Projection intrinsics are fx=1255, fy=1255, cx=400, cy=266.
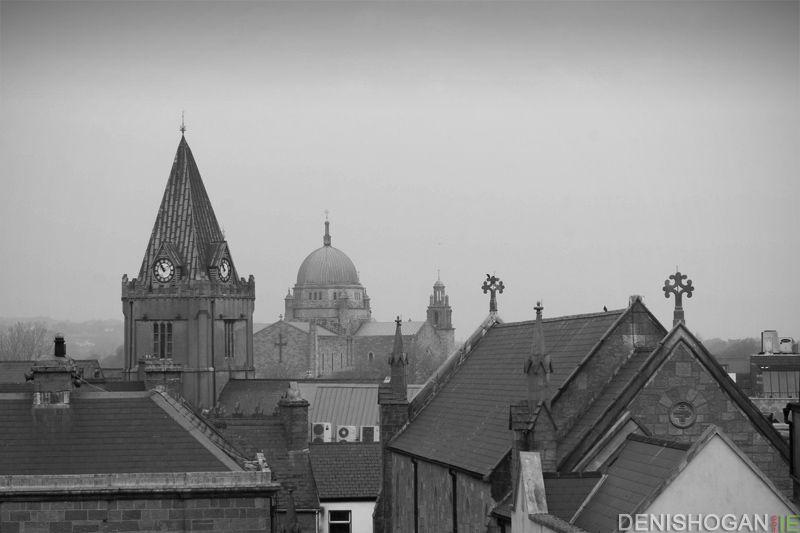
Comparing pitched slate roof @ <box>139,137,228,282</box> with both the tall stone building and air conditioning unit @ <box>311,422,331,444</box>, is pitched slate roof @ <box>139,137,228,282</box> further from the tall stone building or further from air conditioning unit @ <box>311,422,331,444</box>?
the tall stone building

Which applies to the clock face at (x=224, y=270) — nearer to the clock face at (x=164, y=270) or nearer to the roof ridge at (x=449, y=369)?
the clock face at (x=164, y=270)

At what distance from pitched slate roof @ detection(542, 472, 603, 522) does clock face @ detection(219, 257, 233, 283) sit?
6486 centimetres

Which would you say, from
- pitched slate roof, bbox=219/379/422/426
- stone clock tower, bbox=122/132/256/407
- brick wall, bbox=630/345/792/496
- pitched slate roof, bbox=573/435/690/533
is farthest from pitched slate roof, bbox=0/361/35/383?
pitched slate roof, bbox=573/435/690/533

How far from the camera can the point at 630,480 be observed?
21.7 meters

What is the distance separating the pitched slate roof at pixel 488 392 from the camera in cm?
2839

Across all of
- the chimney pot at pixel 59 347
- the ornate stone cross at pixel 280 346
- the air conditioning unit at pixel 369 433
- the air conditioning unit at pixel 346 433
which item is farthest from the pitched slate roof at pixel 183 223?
the ornate stone cross at pixel 280 346

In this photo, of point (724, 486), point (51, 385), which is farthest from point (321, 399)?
point (724, 486)

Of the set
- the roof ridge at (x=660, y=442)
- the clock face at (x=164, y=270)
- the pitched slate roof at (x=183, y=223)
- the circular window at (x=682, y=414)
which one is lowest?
the roof ridge at (x=660, y=442)

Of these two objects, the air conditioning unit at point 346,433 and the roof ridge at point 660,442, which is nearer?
the roof ridge at point 660,442

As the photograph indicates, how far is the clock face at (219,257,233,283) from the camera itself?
8594 centimetres

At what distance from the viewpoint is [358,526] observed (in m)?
46.3

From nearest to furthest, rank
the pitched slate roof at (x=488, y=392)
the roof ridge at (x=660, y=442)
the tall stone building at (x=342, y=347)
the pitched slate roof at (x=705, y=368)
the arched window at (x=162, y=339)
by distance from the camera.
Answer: the roof ridge at (x=660, y=442), the pitched slate roof at (x=705, y=368), the pitched slate roof at (x=488, y=392), the arched window at (x=162, y=339), the tall stone building at (x=342, y=347)

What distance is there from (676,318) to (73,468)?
12837mm

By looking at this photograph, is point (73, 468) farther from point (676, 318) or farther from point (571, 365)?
point (676, 318)
